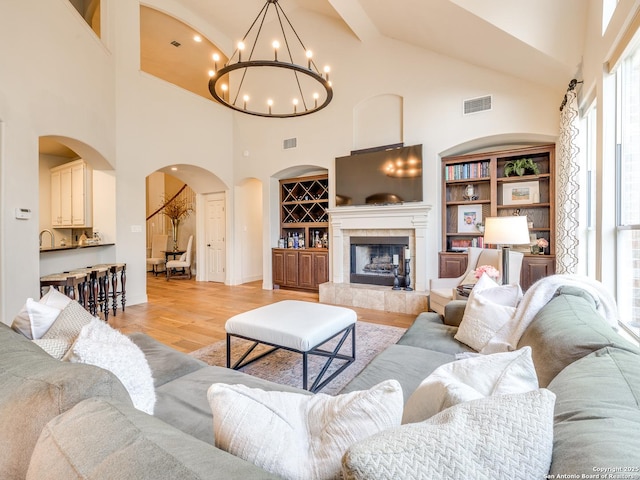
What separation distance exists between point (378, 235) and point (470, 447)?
4.62m

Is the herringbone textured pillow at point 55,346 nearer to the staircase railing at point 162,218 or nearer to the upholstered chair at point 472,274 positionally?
the upholstered chair at point 472,274

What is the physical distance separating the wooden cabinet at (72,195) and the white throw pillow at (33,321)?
457 cm

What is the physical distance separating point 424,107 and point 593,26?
2.25 meters

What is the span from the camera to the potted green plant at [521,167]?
169 inches

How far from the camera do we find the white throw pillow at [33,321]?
132cm

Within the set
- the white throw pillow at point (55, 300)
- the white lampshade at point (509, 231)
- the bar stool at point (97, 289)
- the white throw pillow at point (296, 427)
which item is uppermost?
the white lampshade at point (509, 231)

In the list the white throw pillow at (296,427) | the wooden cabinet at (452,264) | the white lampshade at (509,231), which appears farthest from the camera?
the wooden cabinet at (452,264)

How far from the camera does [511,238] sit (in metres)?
2.62

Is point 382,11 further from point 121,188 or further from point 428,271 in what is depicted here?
point 121,188

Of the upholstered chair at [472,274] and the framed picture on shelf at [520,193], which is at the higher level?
the framed picture on shelf at [520,193]

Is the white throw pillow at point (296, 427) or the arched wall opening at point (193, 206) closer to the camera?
the white throw pillow at point (296, 427)

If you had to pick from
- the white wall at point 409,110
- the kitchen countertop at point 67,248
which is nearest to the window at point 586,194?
the white wall at point 409,110

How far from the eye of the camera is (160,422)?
0.64 metres

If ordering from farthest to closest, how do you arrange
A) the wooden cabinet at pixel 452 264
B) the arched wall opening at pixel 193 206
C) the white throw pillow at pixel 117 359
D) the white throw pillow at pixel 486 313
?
the arched wall opening at pixel 193 206, the wooden cabinet at pixel 452 264, the white throw pillow at pixel 486 313, the white throw pillow at pixel 117 359
